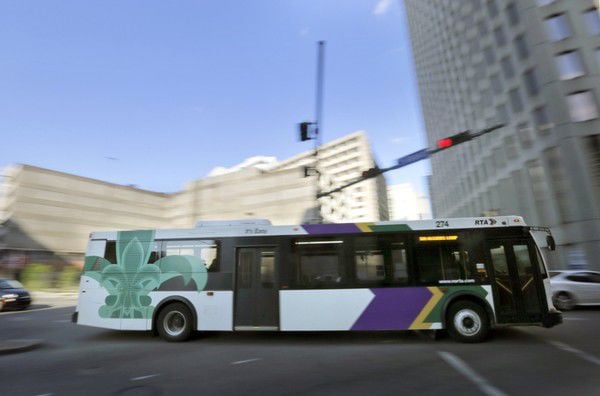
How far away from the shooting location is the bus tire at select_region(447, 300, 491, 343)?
337 inches

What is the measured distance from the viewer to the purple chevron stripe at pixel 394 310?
875 cm

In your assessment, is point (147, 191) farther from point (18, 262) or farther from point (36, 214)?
point (18, 262)

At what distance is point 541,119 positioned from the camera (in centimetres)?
2683

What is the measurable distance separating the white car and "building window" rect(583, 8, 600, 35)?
2009cm

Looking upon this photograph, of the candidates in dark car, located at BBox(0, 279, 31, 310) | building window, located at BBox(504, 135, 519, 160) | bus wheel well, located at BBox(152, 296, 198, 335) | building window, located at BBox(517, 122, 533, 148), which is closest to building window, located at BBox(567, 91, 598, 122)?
building window, located at BBox(517, 122, 533, 148)

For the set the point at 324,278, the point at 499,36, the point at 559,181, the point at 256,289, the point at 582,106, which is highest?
the point at 499,36

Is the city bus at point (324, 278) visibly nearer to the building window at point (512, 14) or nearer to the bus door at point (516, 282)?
the bus door at point (516, 282)

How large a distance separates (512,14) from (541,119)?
9071 millimetres

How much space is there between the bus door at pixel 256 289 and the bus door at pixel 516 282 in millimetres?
5127

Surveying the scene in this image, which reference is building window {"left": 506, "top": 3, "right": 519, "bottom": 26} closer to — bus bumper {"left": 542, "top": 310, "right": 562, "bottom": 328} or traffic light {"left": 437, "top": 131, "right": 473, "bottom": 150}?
traffic light {"left": 437, "top": 131, "right": 473, "bottom": 150}

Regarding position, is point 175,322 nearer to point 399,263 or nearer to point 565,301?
point 399,263

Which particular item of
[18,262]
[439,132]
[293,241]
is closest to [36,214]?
[18,262]

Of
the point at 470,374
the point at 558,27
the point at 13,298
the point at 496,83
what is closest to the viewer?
the point at 470,374

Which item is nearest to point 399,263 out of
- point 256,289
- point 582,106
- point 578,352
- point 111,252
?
point 256,289
